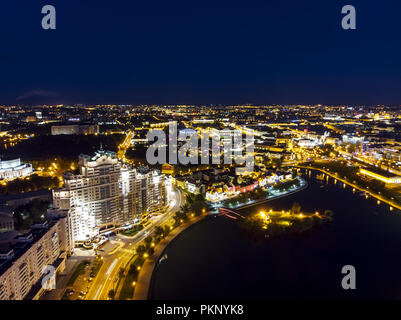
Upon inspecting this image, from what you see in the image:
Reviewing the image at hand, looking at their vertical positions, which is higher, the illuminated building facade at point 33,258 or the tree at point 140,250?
the illuminated building facade at point 33,258

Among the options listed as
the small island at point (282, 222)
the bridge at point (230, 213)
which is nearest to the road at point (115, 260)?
the bridge at point (230, 213)

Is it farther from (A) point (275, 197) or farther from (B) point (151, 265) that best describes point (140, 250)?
(A) point (275, 197)

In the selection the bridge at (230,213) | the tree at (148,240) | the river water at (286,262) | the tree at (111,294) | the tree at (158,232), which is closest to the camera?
the tree at (111,294)

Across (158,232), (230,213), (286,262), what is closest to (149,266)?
(158,232)

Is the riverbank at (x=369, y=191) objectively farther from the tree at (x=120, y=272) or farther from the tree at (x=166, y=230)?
the tree at (x=120, y=272)

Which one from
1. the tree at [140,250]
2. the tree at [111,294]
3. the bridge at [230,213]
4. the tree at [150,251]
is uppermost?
the bridge at [230,213]
